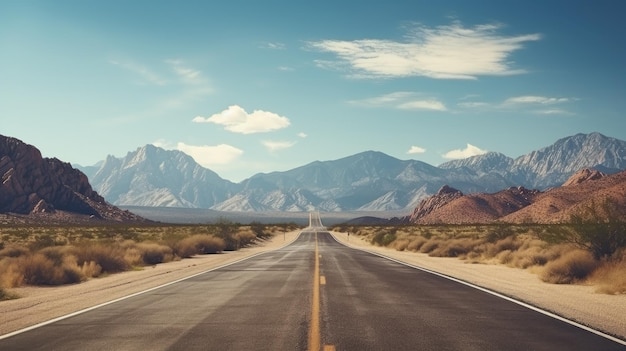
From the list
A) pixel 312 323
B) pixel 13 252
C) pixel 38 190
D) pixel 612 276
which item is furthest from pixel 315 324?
pixel 38 190

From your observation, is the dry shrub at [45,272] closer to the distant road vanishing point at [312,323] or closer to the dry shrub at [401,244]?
the distant road vanishing point at [312,323]

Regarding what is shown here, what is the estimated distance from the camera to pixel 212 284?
17406mm

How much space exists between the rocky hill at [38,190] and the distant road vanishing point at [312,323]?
12469cm

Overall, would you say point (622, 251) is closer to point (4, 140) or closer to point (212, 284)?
point (212, 284)

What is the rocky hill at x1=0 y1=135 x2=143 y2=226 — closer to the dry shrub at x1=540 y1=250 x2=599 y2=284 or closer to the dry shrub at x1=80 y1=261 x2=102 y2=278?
the dry shrub at x1=80 y1=261 x2=102 y2=278

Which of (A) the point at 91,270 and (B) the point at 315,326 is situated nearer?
(B) the point at 315,326

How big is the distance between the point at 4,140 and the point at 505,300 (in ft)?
526

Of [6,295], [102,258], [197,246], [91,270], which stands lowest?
[6,295]

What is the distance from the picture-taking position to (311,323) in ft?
33.2

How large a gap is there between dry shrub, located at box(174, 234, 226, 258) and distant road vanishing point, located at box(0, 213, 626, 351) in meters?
20.2

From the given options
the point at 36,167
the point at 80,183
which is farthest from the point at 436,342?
the point at 80,183

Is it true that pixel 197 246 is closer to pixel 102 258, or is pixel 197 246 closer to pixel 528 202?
pixel 102 258

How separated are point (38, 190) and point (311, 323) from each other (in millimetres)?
150193

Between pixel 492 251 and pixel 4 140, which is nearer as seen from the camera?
pixel 492 251
